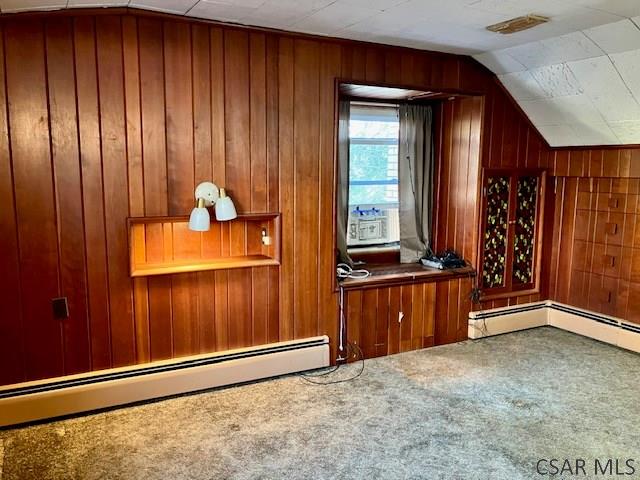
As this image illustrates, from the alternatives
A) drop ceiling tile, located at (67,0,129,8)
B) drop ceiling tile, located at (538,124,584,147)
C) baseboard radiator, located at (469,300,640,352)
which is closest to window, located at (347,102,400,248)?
baseboard radiator, located at (469,300,640,352)

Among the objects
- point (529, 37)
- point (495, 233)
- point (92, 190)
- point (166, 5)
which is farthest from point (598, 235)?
point (92, 190)

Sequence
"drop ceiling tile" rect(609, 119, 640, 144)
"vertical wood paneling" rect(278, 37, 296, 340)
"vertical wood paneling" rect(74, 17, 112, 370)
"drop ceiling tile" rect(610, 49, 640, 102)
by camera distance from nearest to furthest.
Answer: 1. "vertical wood paneling" rect(74, 17, 112, 370)
2. "drop ceiling tile" rect(610, 49, 640, 102)
3. "vertical wood paneling" rect(278, 37, 296, 340)
4. "drop ceiling tile" rect(609, 119, 640, 144)

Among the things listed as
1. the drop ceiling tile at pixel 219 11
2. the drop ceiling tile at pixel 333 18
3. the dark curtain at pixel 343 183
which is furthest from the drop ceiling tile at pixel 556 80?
the drop ceiling tile at pixel 219 11

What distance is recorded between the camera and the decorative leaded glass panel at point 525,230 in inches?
195

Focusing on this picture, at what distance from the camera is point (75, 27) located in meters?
2.96

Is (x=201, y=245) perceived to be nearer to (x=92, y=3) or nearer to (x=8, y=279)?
→ (x=8, y=279)

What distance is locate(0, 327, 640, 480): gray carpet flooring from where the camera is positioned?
8.73 feet

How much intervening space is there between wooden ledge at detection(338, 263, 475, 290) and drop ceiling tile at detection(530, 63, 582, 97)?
1601 mm

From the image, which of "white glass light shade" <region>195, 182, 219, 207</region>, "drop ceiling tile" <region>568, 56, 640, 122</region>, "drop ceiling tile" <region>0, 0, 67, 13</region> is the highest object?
"drop ceiling tile" <region>0, 0, 67, 13</region>

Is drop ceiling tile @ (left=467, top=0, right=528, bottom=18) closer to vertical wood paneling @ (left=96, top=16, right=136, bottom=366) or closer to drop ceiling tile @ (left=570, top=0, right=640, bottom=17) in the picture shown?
drop ceiling tile @ (left=570, top=0, right=640, bottom=17)

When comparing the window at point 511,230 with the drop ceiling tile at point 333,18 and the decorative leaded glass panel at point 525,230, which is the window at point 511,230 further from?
the drop ceiling tile at point 333,18

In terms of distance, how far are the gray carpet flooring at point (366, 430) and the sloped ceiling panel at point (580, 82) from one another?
1948 mm

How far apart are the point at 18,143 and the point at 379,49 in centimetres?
250

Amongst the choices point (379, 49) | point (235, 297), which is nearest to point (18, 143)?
point (235, 297)
